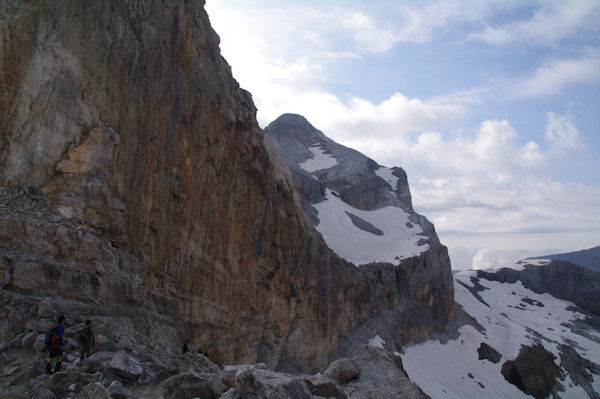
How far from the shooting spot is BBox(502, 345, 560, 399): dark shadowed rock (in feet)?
142

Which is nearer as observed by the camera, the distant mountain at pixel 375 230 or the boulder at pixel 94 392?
the boulder at pixel 94 392

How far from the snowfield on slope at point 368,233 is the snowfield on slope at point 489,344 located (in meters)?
11.8

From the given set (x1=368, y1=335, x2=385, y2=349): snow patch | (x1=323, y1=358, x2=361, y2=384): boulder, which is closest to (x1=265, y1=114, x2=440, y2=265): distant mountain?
(x1=368, y1=335, x2=385, y2=349): snow patch

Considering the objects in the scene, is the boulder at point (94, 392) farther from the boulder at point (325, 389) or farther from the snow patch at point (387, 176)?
the snow patch at point (387, 176)

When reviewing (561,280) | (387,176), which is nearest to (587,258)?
(561,280)

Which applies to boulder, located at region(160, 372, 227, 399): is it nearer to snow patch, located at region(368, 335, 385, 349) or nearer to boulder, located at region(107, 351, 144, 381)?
boulder, located at region(107, 351, 144, 381)

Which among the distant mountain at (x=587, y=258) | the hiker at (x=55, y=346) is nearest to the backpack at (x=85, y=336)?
the hiker at (x=55, y=346)

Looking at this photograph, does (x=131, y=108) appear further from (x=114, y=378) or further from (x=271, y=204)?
(x=271, y=204)

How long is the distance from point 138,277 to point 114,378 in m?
6.23

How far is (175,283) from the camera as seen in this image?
16.5 metres

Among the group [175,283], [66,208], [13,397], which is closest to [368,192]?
[175,283]

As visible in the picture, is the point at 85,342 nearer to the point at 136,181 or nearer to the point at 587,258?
the point at 136,181

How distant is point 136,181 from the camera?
1431 cm

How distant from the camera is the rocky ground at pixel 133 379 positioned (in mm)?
7086
